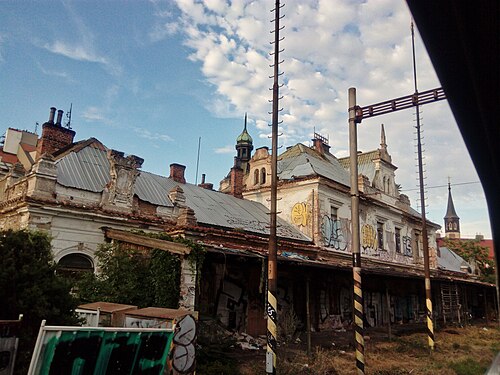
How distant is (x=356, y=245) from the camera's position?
1030cm

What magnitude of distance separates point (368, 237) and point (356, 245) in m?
16.4

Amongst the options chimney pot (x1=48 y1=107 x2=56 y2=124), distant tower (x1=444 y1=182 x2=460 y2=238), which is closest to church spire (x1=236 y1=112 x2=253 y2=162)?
chimney pot (x1=48 y1=107 x2=56 y2=124)

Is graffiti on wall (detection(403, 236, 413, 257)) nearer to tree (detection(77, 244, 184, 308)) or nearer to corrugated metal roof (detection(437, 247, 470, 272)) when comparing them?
corrugated metal roof (detection(437, 247, 470, 272))

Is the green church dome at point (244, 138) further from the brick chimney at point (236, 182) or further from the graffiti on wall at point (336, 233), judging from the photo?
the graffiti on wall at point (336, 233)

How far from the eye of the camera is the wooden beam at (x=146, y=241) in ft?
38.2

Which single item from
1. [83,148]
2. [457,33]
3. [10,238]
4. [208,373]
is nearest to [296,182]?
[83,148]

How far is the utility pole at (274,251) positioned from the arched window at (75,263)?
24.9ft

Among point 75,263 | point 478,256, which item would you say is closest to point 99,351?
point 75,263

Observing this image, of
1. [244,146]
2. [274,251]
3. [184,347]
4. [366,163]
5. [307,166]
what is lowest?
[184,347]

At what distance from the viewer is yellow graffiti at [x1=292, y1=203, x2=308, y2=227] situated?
2295 cm

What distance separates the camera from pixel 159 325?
7766 mm

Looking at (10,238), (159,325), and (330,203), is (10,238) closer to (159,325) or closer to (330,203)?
(159,325)

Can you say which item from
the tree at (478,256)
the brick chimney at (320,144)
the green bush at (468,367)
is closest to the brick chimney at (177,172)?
the brick chimney at (320,144)

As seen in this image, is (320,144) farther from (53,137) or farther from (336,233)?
(53,137)
